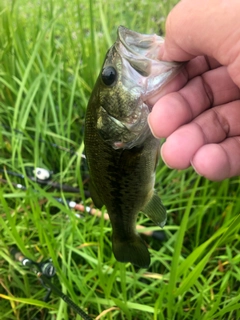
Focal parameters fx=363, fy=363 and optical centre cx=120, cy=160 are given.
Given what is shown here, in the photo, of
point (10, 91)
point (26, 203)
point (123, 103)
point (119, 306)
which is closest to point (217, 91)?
point (123, 103)

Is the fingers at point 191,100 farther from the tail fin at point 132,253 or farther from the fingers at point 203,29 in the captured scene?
the tail fin at point 132,253

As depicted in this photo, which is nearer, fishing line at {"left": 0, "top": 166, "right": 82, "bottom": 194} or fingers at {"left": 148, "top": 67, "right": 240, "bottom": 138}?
fingers at {"left": 148, "top": 67, "right": 240, "bottom": 138}

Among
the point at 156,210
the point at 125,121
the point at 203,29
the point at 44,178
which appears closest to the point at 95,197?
the point at 156,210

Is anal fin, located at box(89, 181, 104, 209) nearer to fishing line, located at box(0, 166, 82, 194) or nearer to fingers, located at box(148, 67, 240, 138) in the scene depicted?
fingers, located at box(148, 67, 240, 138)

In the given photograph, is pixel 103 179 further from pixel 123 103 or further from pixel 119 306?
pixel 119 306

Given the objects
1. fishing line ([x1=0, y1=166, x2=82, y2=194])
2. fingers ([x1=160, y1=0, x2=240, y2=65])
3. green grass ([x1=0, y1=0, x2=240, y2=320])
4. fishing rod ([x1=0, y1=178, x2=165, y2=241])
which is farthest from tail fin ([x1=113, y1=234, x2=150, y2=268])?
fingers ([x1=160, y1=0, x2=240, y2=65])

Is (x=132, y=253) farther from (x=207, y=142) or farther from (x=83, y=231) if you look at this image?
(x=207, y=142)
